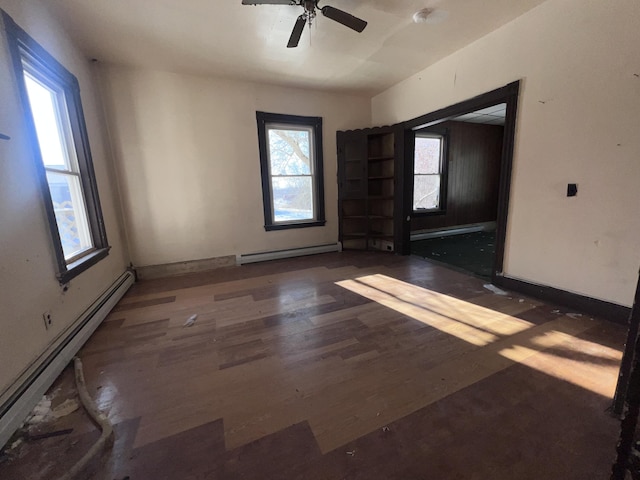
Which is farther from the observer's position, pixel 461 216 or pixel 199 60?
pixel 461 216

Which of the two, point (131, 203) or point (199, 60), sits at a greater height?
point (199, 60)

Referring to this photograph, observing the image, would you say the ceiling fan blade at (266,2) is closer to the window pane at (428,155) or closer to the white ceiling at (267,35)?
the white ceiling at (267,35)

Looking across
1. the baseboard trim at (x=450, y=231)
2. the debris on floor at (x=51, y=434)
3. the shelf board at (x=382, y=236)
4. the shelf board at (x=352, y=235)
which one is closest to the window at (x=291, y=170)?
the shelf board at (x=352, y=235)

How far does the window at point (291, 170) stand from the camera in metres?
4.27

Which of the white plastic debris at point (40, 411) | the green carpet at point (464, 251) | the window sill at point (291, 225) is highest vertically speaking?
the window sill at point (291, 225)

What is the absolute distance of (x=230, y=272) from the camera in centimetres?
393

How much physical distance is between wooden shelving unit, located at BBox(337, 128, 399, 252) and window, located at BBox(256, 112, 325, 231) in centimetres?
46

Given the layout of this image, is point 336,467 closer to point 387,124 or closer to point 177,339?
point 177,339

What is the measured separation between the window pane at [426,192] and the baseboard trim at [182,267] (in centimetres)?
405

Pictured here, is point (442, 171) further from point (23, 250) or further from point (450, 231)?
point (23, 250)

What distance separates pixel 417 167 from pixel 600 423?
5117mm

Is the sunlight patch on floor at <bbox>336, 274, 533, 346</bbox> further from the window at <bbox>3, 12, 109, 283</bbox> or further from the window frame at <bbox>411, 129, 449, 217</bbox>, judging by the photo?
the window frame at <bbox>411, 129, 449, 217</bbox>

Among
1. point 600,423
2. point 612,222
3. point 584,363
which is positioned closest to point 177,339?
point 600,423

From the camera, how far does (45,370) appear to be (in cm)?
169
